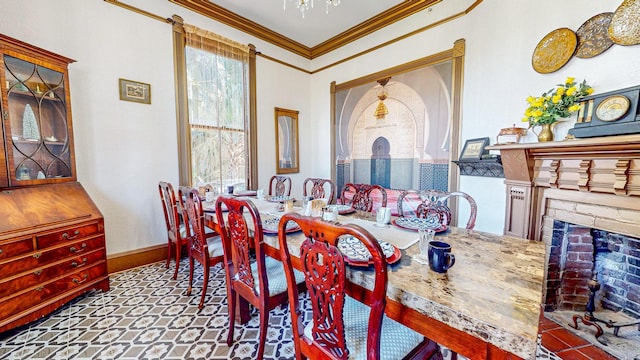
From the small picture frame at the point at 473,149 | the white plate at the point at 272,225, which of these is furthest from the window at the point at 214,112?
the small picture frame at the point at 473,149

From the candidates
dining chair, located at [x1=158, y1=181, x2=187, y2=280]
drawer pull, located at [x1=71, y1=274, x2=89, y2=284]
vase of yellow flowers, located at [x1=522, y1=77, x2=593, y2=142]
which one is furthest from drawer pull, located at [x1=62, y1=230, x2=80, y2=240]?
vase of yellow flowers, located at [x1=522, y1=77, x2=593, y2=142]

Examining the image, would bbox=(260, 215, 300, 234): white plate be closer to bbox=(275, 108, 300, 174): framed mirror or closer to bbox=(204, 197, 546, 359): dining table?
bbox=(204, 197, 546, 359): dining table

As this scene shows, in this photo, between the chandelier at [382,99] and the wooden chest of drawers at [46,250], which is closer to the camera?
the wooden chest of drawers at [46,250]

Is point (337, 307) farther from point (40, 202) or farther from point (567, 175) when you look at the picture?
point (40, 202)

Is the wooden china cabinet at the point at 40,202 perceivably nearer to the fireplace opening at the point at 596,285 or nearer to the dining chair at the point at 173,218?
the dining chair at the point at 173,218

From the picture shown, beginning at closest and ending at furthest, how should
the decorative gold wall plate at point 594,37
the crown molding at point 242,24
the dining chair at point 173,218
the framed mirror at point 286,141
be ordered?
the decorative gold wall plate at point 594,37 → the dining chair at point 173,218 → the crown molding at point 242,24 → the framed mirror at point 286,141

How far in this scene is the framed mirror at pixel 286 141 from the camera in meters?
4.14

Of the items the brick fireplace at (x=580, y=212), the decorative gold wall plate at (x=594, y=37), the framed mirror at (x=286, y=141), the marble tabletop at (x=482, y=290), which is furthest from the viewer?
the framed mirror at (x=286, y=141)

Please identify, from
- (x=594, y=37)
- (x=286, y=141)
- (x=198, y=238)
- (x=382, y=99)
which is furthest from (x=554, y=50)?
(x=286, y=141)

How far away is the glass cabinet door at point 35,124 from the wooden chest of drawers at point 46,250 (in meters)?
0.16

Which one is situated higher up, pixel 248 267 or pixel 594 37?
pixel 594 37

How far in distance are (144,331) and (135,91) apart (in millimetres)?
2414

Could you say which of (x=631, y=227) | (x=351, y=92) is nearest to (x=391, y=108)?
(x=351, y=92)

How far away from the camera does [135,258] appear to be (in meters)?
2.78
